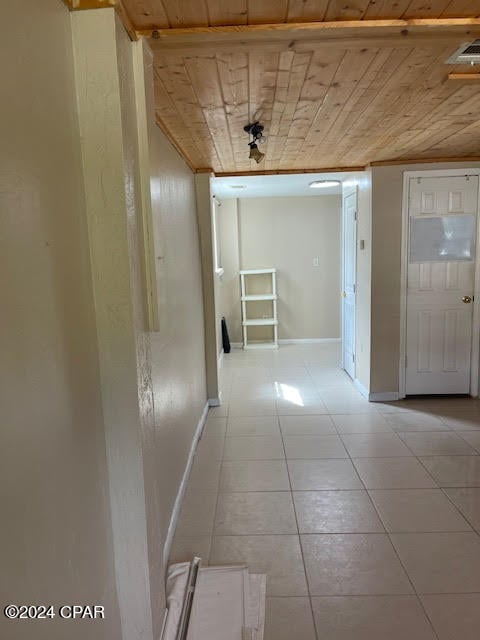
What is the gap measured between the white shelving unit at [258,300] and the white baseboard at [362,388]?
2.09 metres

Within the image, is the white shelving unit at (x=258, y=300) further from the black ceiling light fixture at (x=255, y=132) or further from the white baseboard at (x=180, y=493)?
the black ceiling light fixture at (x=255, y=132)

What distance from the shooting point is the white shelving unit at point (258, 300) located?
6.44 m

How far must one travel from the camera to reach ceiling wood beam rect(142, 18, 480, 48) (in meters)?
1.39

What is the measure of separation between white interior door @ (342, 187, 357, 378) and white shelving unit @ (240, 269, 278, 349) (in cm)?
156

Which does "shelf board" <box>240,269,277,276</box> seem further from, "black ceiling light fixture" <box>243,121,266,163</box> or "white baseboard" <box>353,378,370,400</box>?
"black ceiling light fixture" <box>243,121,266,163</box>

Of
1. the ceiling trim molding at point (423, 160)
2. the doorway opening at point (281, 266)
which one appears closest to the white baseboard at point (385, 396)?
the ceiling trim molding at point (423, 160)

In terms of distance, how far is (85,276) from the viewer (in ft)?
3.98

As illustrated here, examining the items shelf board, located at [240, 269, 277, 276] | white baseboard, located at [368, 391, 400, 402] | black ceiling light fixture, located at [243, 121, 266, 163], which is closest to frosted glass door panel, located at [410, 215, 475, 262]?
white baseboard, located at [368, 391, 400, 402]

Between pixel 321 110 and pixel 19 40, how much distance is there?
1.72 metres

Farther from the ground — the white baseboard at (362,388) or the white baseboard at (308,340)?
the white baseboard at (308,340)

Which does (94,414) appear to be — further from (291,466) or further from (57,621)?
(291,466)

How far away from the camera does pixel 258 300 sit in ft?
21.7

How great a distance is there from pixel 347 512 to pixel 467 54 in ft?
7.31

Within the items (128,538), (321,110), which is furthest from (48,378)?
(321,110)
